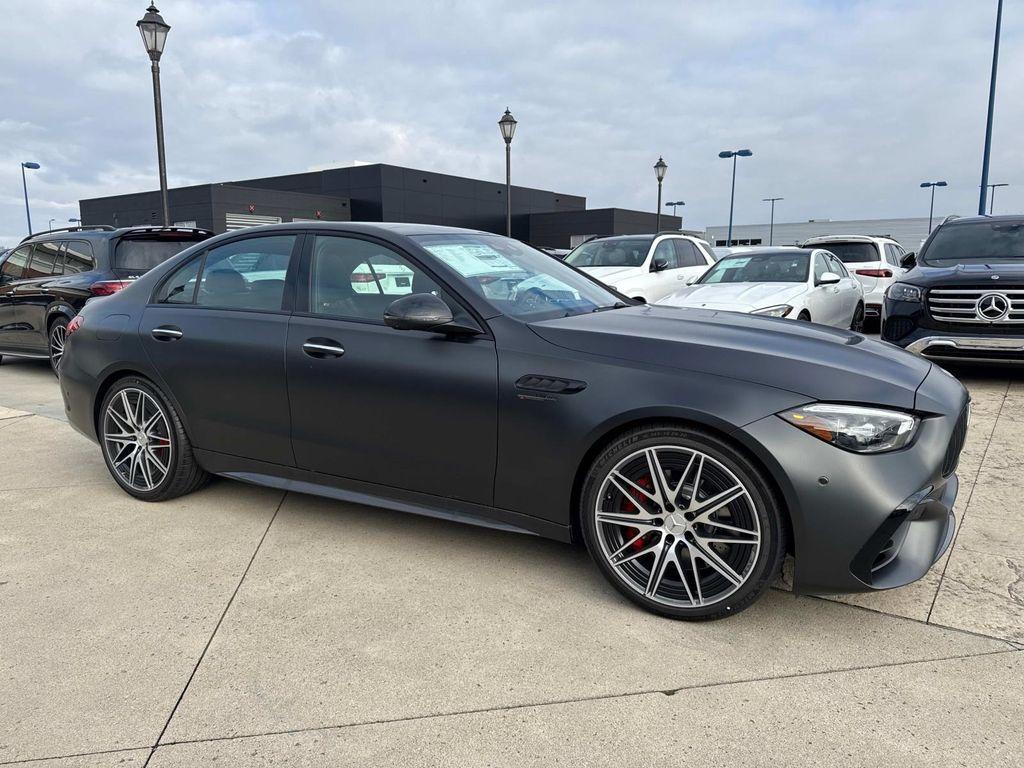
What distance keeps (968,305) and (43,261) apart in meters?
9.94

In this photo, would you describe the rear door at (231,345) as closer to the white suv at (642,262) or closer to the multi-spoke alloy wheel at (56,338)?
the multi-spoke alloy wheel at (56,338)

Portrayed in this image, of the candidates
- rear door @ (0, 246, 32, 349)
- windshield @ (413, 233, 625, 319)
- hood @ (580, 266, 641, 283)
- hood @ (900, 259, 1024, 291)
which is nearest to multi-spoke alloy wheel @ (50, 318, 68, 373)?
rear door @ (0, 246, 32, 349)

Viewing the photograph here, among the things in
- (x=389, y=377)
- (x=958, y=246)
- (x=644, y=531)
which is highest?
(x=958, y=246)

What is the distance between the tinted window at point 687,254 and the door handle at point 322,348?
30.9 ft

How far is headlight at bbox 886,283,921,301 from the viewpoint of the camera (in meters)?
7.05

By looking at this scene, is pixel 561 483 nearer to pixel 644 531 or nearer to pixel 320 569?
pixel 644 531

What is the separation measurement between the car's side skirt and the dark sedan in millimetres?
11

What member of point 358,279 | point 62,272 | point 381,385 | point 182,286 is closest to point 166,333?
point 182,286

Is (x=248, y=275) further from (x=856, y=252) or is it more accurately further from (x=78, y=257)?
(x=856, y=252)

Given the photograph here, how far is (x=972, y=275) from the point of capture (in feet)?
22.2

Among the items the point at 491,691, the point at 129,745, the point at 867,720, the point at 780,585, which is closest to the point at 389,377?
the point at 491,691

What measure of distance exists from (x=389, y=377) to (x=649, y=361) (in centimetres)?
117

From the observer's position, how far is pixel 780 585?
123 inches

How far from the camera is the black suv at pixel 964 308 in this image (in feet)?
21.4
